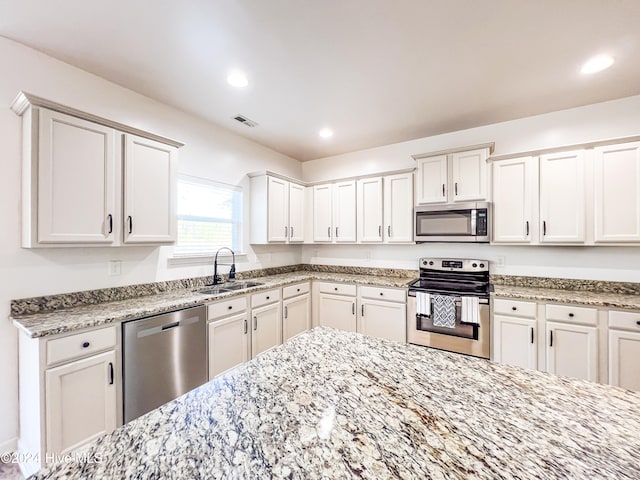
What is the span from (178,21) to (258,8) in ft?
1.70

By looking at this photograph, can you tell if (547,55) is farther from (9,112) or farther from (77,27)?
(9,112)

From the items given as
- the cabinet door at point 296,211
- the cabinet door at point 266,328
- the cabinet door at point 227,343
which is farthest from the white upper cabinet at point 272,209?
the cabinet door at point 227,343

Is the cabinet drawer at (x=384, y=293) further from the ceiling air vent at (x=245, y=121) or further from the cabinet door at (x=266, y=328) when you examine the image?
the ceiling air vent at (x=245, y=121)

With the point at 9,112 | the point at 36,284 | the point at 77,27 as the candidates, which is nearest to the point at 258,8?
the point at 77,27

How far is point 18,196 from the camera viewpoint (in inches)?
74.9

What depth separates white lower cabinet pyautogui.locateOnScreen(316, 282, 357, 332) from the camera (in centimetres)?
353

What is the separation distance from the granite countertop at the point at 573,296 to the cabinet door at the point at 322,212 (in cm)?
221

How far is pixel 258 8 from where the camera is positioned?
1.62 meters

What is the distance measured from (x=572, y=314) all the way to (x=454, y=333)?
3.17 ft

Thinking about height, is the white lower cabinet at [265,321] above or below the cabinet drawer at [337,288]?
below

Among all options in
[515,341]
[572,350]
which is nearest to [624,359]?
[572,350]

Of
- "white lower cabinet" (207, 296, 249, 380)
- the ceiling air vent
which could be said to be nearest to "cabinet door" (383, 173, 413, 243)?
the ceiling air vent

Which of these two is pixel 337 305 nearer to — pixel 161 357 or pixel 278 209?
pixel 278 209

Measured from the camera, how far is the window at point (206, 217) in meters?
2.97
